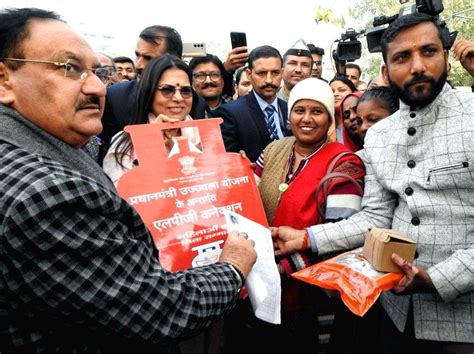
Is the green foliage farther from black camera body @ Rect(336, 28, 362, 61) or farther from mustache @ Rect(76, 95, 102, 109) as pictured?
mustache @ Rect(76, 95, 102, 109)

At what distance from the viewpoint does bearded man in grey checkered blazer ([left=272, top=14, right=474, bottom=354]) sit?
1667 millimetres

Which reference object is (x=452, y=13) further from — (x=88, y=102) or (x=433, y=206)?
(x=88, y=102)

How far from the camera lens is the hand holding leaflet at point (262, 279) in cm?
162

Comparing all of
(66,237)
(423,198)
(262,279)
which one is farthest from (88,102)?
(423,198)

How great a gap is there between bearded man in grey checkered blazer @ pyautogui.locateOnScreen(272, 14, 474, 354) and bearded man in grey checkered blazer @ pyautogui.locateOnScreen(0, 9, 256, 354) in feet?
2.86

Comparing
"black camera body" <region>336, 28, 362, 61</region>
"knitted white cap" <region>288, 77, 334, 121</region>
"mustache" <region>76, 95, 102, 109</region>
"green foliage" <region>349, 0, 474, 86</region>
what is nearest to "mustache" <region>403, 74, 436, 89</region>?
"knitted white cap" <region>288, 77, 334, 121</region>

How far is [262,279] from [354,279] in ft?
1.20

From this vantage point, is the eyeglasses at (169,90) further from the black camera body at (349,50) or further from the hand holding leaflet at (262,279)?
the black camera body at (349,50)

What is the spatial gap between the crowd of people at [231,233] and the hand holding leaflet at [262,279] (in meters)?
0.16

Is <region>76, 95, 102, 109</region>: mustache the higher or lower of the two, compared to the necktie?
higher

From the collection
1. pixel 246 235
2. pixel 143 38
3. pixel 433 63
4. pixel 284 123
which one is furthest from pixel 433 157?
pixel 143 38

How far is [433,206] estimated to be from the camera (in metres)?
1.72

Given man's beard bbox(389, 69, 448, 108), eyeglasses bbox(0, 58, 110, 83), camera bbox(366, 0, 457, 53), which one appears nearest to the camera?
eyeglasses bbox(0, 58, 110, 83)

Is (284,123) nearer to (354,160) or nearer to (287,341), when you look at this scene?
(354,160)
